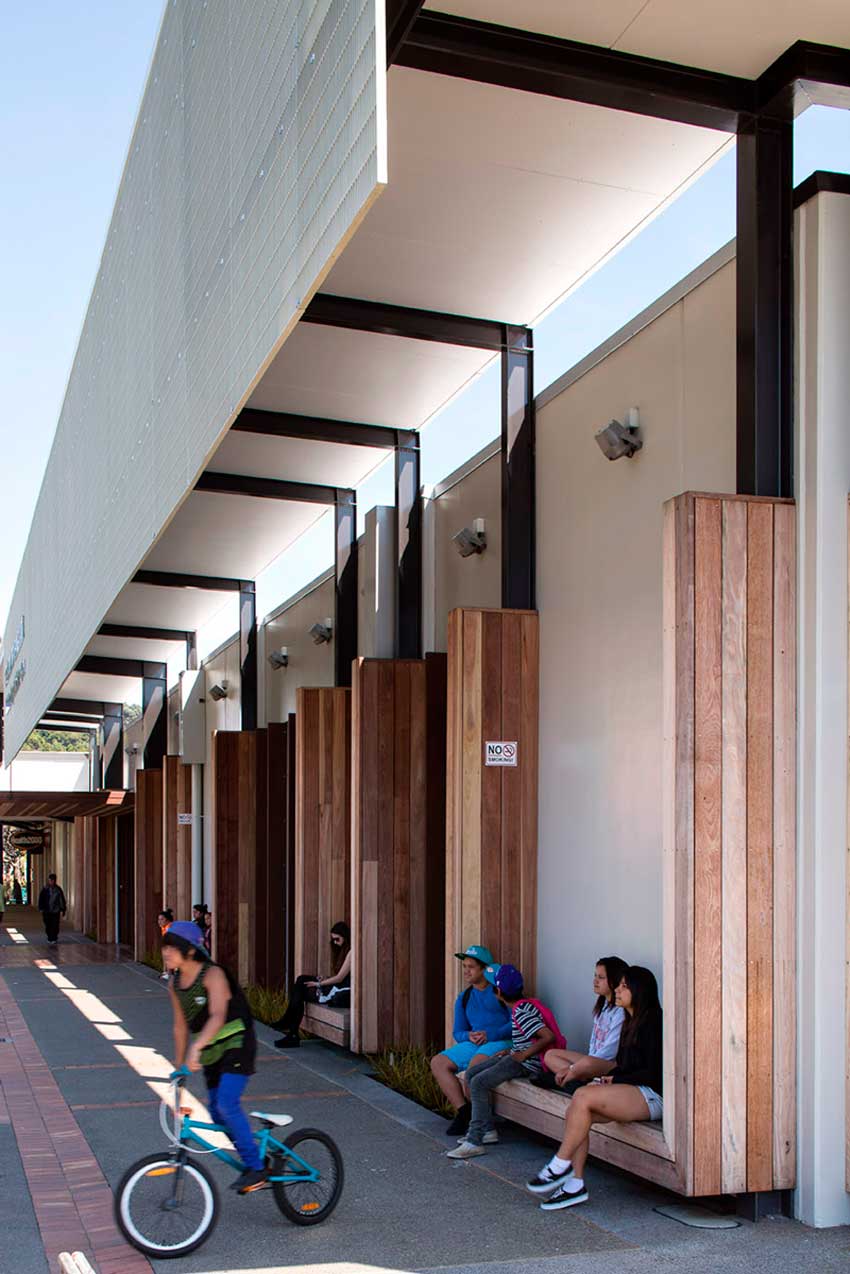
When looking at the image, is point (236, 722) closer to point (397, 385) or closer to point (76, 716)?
point (397, 385)

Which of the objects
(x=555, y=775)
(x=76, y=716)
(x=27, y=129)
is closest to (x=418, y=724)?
(x=555, y=775)

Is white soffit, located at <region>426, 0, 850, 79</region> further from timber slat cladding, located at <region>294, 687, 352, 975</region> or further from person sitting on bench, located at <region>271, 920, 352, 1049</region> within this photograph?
person sitting on bench, located at <region>271, 920, 352, 1049</region>

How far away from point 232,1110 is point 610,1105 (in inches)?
67.8

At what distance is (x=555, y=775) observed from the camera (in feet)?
30.0

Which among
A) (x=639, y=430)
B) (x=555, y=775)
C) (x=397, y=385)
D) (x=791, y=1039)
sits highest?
(x=397, y=385)

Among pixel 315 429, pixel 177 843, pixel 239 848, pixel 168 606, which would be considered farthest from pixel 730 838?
pixel 177 843

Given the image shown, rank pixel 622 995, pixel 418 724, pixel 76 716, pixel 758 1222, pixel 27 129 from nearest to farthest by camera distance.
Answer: pixel 758 1222, pixel 622 995, pixel 418 724, pixel 27 129, pixel 76 716

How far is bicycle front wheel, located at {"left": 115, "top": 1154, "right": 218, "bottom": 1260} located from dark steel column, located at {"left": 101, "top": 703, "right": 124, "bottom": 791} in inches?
995

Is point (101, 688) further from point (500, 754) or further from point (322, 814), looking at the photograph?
point (500, 754)

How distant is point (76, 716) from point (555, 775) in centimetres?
2538

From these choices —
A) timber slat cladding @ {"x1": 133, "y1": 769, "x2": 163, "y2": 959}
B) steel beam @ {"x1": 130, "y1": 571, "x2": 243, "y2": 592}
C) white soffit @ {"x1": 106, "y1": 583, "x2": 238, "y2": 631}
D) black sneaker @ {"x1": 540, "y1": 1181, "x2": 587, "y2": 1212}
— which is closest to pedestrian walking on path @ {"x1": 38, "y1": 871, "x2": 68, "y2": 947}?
timber slat cladding @ {"x1": 133, "y1": 769, "x2": 163, "y2": 959}

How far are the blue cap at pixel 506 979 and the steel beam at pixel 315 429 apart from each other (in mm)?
5376

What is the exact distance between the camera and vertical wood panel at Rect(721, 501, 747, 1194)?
6.19 m

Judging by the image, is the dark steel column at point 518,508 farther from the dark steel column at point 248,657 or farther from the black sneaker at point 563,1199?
the dark steel column at point 248,657
